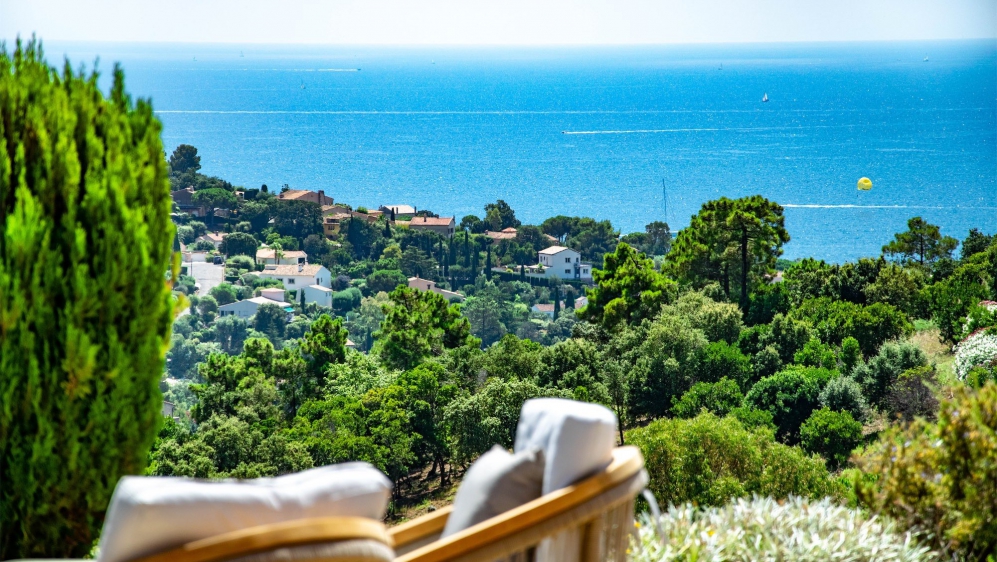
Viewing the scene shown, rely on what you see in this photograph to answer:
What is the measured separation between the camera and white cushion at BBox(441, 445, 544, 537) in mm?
1743

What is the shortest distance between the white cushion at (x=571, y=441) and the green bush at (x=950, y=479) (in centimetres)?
105

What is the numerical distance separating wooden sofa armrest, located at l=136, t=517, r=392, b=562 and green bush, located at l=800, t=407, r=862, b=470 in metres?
12.1

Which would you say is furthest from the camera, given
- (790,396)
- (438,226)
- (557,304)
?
(438,226)

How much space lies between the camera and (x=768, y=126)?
102 metres

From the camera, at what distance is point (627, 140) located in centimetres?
9719

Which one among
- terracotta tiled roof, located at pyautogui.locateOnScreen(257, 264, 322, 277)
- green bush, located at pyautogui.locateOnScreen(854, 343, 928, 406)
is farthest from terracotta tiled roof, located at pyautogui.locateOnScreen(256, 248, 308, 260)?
green bush, located at pyautogui.locateOnScreen(854, 343, 928, 406)

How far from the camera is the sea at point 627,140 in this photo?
71375 millimetres

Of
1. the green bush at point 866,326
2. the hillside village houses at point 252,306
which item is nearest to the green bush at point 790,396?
the green bush at point 866,326

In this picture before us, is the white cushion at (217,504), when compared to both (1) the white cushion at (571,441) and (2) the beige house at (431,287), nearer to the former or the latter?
(1) the white cushion at (571,441)

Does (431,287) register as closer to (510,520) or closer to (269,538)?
(510,520)

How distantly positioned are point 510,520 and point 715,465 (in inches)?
308

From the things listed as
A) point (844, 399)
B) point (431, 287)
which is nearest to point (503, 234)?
point (431, 287)

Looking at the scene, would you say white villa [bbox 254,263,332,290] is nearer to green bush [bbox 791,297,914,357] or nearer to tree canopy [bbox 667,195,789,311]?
tree canopy [bbox 667,195,789,311]

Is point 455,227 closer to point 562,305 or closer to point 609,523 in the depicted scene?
A: point 562,305
